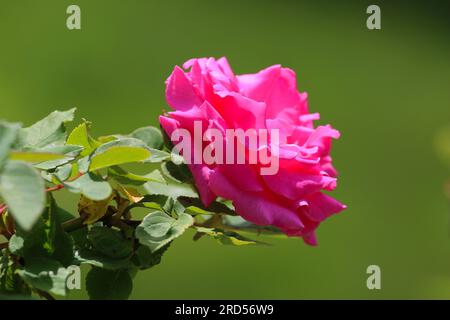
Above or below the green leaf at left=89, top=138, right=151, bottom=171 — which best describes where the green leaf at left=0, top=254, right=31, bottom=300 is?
below

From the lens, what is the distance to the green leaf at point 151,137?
0.45 metres

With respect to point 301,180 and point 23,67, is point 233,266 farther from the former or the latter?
point 301,180

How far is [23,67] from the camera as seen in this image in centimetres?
166

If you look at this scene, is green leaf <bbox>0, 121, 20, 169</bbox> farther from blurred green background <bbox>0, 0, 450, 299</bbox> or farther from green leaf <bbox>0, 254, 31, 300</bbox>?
blurred green background <bbox>0, 0, 450, 299</bbox>

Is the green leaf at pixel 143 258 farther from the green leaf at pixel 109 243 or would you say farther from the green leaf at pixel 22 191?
the green leaf at pixel 22 191

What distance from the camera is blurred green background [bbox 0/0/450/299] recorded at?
1346 mm

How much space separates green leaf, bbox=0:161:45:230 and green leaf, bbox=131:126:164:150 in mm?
158

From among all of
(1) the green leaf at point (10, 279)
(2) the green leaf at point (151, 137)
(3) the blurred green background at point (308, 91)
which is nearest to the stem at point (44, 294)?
(1) the green leaf at point (10, 279)

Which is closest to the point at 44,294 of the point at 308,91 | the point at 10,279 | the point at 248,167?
the point at 10,279

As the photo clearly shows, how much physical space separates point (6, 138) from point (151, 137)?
0.16 m

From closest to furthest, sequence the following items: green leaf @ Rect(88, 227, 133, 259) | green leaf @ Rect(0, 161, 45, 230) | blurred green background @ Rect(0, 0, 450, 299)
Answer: green leaf @ Rect(0, 161, 45, 230) < green leaf @ Rect(88, 227, 133, 259) < blurred green background @ Rect(0, 0, 450, 299)

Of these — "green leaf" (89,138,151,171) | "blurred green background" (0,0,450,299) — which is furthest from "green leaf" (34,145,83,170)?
"blurred green background" (0,0,450,299)

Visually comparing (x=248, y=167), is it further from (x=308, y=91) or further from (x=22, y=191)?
(x=308, y=91)

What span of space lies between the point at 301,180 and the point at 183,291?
2.83 feet
